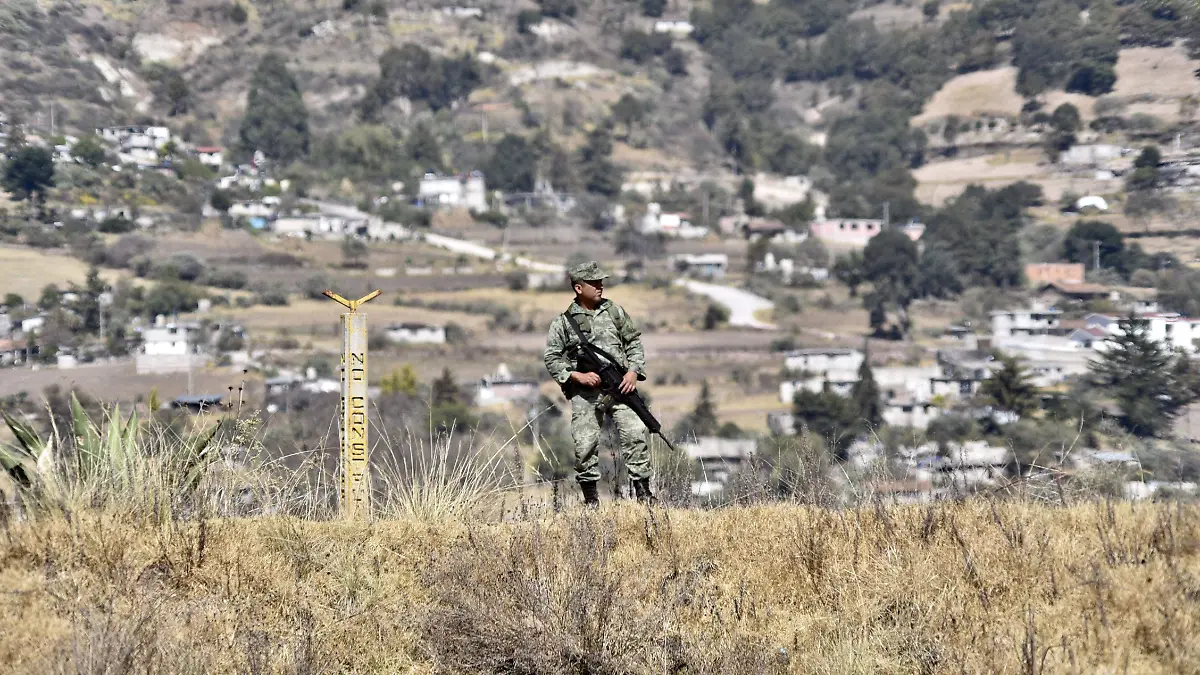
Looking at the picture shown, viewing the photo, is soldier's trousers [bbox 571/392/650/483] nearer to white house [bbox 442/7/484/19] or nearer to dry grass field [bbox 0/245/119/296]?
dry grass field [bbox 0/245/119/296]

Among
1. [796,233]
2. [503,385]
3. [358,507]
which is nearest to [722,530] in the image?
[358,507]

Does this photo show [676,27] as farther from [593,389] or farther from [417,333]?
[593,389]

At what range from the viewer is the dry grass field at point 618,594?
14.0ft

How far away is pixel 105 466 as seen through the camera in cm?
597

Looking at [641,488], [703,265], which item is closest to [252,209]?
[703,265]

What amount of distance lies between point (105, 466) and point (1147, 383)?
3140 cm

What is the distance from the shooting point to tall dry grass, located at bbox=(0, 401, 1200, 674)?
429 centimetres

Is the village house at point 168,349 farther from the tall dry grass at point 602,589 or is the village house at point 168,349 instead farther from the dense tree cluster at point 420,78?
the dense tree cluster at point 420,78

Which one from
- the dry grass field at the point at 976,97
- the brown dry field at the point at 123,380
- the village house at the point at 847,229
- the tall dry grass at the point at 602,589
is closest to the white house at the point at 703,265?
the village house at the point at 847,229

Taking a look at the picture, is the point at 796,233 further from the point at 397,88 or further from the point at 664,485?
the point at 664,485

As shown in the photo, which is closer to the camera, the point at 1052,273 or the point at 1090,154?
the point at 1052,273

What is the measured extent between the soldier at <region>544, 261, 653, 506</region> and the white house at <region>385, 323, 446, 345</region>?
209ft

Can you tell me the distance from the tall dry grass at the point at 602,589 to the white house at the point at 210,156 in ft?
385

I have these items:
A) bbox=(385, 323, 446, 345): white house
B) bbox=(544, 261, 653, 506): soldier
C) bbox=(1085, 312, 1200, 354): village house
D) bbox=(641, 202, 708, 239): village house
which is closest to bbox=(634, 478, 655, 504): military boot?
bbox=(544, 261, 653, 506): soldier
